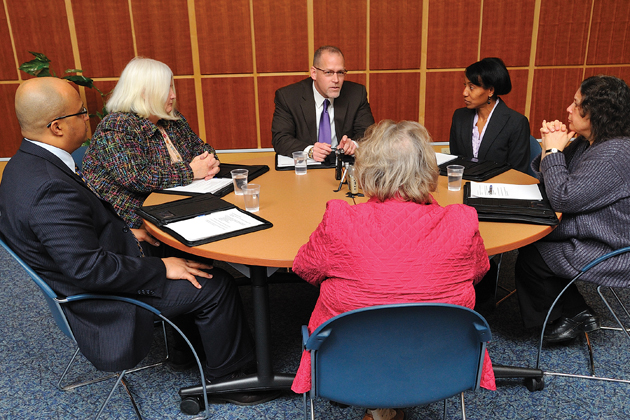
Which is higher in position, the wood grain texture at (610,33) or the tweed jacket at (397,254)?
the wood grain texture at (610,33)

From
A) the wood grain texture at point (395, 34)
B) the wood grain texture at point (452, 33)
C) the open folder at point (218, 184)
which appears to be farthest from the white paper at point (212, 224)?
the wood grain texture at point (452, 33)

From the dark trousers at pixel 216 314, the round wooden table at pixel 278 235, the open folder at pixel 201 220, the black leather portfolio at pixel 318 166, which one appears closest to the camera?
the round wooden table at pixel 278 235

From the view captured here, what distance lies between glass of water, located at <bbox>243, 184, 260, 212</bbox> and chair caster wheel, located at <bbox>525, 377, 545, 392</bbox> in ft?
4.55

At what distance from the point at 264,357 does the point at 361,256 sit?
0.99m

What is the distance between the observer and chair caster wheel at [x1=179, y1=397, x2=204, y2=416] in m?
2.01

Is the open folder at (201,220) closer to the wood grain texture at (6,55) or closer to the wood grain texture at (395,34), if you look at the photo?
the wood grain texture at (395,34)

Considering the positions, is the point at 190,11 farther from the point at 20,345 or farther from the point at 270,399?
the point at 270,399

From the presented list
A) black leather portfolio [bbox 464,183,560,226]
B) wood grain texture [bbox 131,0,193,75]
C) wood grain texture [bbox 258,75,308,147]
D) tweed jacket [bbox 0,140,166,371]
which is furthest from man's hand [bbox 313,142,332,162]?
wood grain texture [bbox 131,0,193,75]

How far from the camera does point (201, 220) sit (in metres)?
1.95

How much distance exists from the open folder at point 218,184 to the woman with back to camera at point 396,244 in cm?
97

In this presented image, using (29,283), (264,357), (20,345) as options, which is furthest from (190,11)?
(264,357)

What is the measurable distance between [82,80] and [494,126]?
3.60 meters

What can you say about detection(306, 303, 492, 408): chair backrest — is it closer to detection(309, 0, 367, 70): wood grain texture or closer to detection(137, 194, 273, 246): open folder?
detection(137, 194, 273, 246): open folder

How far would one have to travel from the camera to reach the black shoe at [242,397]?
6.87 feet
